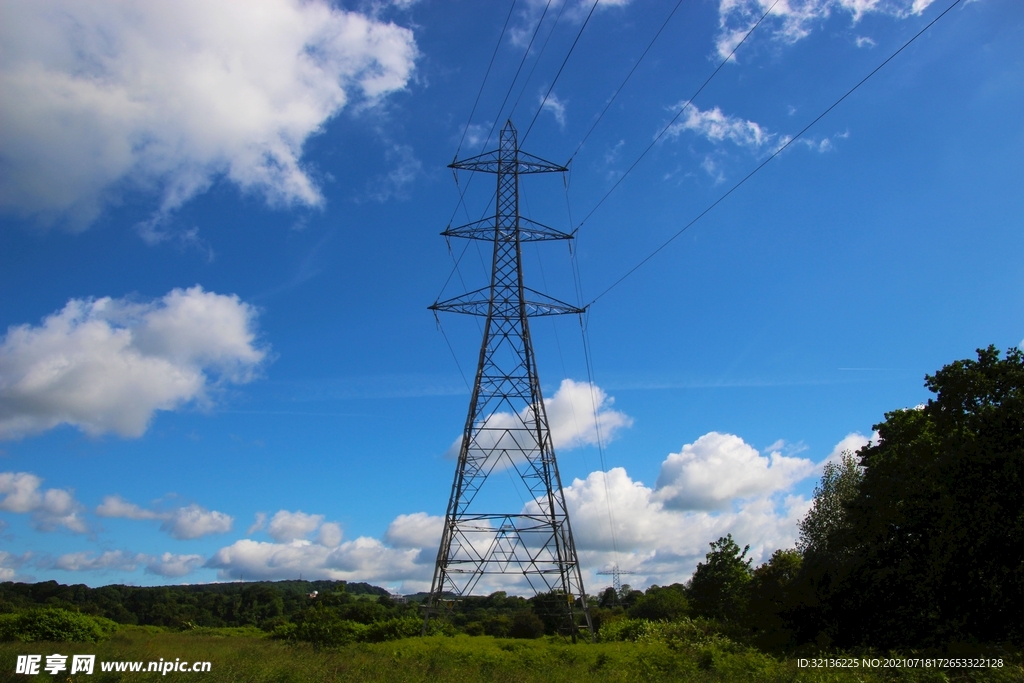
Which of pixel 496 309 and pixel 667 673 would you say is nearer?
pixel 667 673

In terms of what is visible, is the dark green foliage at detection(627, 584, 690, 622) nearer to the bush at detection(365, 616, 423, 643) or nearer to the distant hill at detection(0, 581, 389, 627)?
the bush at detection(365, 616, 423, 643)

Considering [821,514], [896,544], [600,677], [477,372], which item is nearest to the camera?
[600,677]

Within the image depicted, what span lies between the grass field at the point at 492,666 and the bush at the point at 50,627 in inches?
223

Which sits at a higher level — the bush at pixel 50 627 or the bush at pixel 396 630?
the bush at pixel 50 627

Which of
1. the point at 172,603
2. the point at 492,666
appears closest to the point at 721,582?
the point at 492,666

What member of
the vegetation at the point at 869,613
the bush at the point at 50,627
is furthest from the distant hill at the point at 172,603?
the vegetation at the point at 869,613

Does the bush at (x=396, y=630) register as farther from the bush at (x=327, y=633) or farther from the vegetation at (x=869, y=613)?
the bush at (x=327, y=633)

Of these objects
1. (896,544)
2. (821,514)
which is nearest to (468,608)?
(896,544)

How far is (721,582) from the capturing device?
45.2 m

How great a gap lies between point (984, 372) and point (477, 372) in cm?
1865

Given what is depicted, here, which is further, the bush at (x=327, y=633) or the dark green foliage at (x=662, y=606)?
the dark green foliage at (x=662, y=606)

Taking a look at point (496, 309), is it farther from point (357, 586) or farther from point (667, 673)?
point (357, 586)

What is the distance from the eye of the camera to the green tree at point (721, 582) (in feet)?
145

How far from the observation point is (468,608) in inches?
1129
